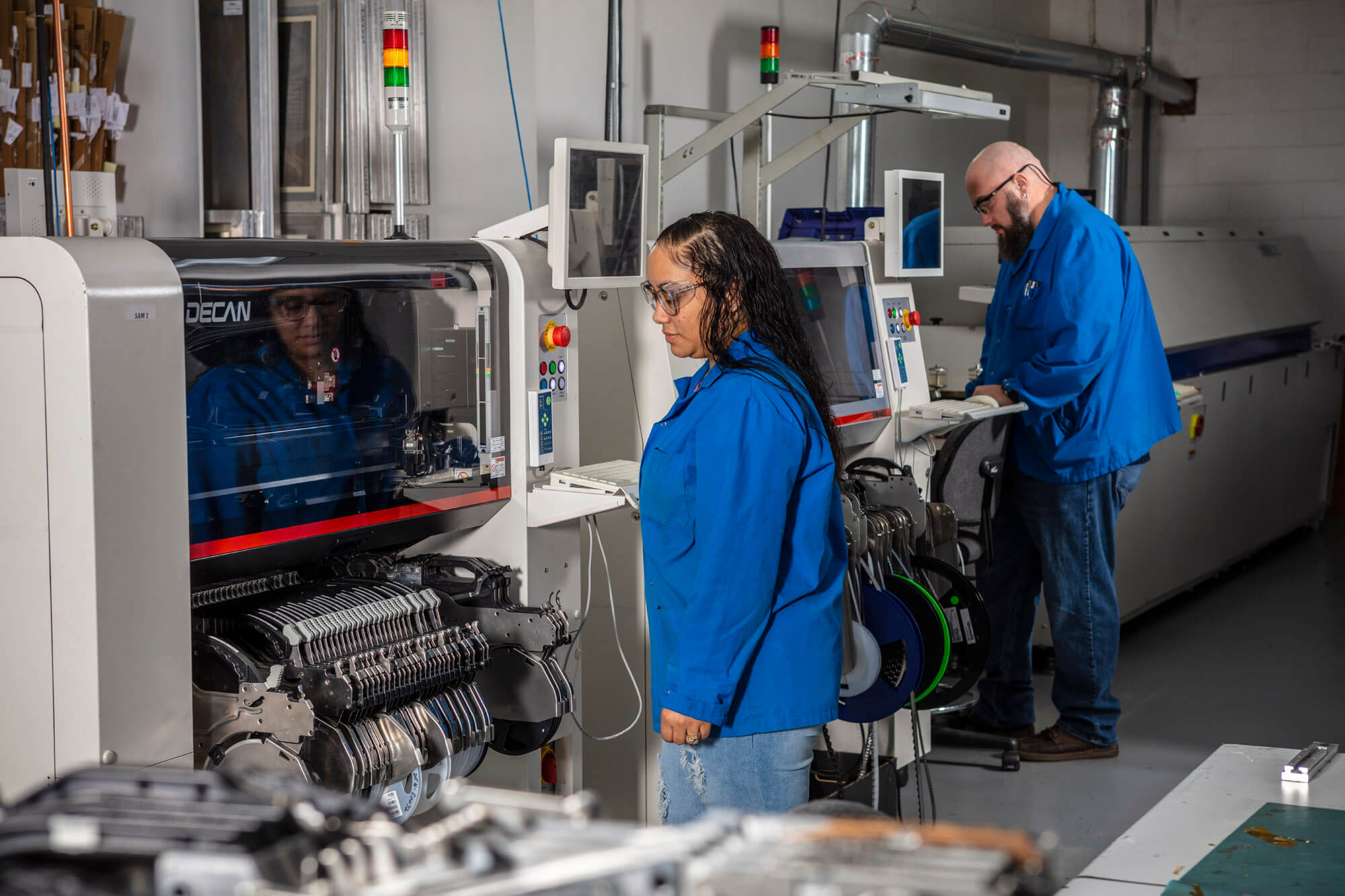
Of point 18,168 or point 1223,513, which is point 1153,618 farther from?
point 18,168

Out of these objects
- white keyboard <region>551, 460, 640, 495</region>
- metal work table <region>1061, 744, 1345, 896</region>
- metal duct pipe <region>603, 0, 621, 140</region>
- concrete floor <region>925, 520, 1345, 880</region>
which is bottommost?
concrete floor <region>925, 520, 1345, 880</region>

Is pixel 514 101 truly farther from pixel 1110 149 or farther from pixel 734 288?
pixel 1110 149

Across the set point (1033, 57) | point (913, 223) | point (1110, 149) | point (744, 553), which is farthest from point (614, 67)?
point (1110, 149)

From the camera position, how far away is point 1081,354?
3.40m

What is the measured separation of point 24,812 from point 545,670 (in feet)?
5.07

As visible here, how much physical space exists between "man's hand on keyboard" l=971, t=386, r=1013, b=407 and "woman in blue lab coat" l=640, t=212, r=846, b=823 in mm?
1674

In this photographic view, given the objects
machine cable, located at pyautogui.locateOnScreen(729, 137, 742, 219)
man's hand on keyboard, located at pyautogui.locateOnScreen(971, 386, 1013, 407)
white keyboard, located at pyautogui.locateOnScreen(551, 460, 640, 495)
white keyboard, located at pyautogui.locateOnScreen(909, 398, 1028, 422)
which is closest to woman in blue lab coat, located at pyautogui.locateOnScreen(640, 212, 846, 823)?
white keyboard, located at pyautogui.locateOnScreen(551, 460, 640, 495)

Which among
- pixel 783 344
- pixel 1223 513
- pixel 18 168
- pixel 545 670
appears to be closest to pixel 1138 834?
pixel 783 344

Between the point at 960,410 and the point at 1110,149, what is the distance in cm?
354

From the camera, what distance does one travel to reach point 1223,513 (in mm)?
5477

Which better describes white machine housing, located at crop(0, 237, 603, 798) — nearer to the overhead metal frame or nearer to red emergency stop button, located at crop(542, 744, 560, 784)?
red emergency stop button, located at crop(542, 744, 560, 784)

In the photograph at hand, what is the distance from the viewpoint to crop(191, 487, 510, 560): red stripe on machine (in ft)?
6.06

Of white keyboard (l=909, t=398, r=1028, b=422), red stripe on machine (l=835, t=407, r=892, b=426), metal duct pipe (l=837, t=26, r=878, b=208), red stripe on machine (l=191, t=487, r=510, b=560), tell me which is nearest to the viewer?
red stripe on machine (l=191, t=487, r=510, b=560)

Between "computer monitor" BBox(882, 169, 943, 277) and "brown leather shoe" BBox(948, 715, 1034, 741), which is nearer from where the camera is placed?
"computer monitor" BBox(882, 169, 943, 277)
